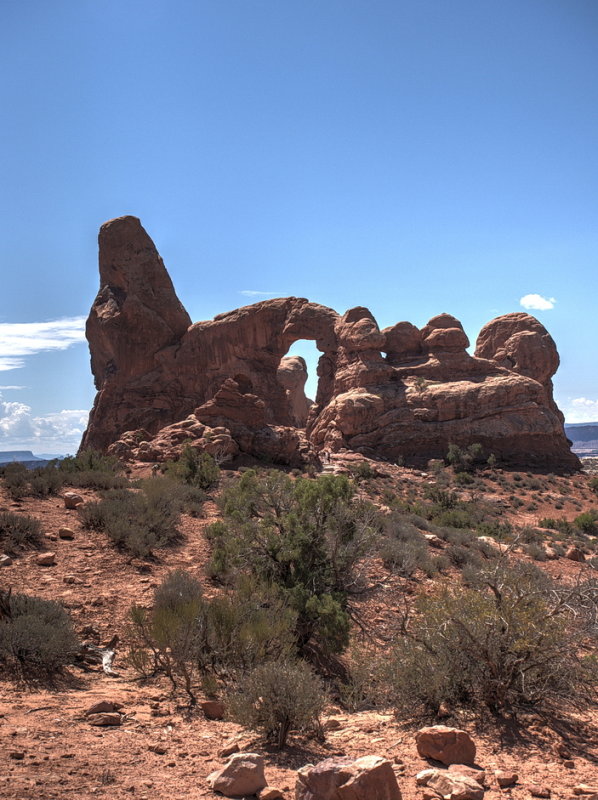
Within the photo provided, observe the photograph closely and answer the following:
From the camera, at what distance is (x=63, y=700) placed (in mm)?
6074

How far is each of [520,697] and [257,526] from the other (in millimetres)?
5005

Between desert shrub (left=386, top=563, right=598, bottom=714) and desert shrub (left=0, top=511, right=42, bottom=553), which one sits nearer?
desert shrub (left=386, top=563, right=598, bottom=714)

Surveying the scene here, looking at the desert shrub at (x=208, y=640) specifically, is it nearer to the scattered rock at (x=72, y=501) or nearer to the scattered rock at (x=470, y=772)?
the scattered rock at (x=470, y=772)

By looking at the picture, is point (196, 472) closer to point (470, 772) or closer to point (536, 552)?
point (536, 552)

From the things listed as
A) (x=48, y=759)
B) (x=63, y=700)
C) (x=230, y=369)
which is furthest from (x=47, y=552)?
(x=230, y=369)

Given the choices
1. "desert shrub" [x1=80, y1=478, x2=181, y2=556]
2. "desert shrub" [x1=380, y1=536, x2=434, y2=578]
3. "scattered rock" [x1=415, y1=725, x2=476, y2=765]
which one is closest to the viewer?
"scattered rock" [x1=415, y1=725, x2=476, y2=765]

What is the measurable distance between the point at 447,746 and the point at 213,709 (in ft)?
7.96

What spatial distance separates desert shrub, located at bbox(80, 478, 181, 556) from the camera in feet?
37.3

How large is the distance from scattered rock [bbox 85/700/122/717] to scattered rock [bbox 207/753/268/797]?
1.82 m

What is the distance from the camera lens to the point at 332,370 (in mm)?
41594

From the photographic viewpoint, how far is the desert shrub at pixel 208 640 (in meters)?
6.71

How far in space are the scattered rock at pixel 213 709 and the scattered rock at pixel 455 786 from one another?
2.43 m

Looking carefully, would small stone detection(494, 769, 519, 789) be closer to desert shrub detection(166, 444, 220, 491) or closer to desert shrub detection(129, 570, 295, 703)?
desert shrub detection(129, 570, 295, 703)

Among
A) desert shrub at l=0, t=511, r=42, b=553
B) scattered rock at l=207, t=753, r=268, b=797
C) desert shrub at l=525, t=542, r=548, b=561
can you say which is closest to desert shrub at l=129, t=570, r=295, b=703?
scattered rock at l=207, t=753, r=268, b=797
